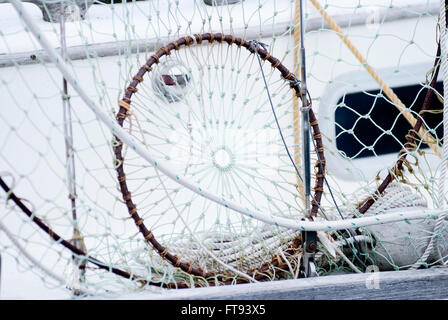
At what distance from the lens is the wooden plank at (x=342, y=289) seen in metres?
1.21

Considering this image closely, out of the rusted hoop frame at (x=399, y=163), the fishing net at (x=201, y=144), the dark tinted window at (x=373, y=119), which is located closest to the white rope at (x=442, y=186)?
the fishing net at (x=201, y=144)

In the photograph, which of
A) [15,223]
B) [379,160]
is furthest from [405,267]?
[15,223]

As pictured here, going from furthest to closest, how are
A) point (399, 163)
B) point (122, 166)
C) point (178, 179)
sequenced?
Answer: point (399, 163) < point (122, 166) < point (178, 179)

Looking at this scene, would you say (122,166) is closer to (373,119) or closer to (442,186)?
(442,186)

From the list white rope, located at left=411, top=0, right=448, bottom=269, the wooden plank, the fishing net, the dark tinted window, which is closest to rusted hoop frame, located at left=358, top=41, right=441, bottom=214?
the fishing net

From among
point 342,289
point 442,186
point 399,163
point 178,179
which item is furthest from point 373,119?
point 178,179

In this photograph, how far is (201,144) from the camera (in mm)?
1599

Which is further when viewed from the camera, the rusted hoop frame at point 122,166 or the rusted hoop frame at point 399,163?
the rusted hoop frame at point 399,163

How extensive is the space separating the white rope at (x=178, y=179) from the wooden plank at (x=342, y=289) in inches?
5.6

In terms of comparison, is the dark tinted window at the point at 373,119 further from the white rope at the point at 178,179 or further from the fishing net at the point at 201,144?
the white rope at the point at 178,179

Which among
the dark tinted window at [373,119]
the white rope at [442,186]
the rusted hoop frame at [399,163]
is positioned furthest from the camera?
the dark tinted window at [373,119]

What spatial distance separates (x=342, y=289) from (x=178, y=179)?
52cm

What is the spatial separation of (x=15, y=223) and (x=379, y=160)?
163 cm

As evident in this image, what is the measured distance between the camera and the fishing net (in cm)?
130
